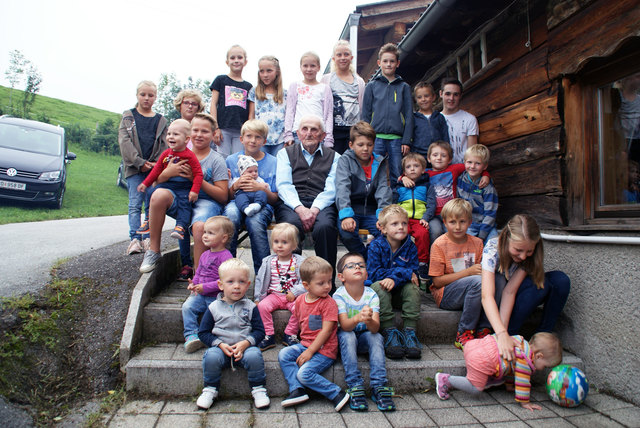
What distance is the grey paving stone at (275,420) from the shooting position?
2.32 meters

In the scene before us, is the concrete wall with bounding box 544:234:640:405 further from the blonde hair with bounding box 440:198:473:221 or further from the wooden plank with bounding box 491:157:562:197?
the blonde hair with bounding box 440:198:473:221

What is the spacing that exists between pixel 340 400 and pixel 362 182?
6.78ft

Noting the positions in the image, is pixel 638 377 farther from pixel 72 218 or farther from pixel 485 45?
pixel 72 218

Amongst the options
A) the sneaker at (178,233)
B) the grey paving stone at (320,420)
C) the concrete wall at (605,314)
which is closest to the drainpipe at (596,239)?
the concrete wall at (605,314)

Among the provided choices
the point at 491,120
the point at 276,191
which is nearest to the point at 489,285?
→ the point at 276,191

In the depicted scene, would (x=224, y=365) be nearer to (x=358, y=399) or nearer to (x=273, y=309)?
(x=273, y=309)

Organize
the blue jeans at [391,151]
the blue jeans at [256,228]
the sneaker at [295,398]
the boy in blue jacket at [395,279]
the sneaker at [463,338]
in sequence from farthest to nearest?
1. the blue jeans at [391,151]
2. the blue jeans at [256,228]
3. the sneaker at [463,338]
4. the boy in blue jacket at [395,279]
5. the sneaker at [295,398]

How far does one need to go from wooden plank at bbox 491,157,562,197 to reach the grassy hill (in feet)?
119

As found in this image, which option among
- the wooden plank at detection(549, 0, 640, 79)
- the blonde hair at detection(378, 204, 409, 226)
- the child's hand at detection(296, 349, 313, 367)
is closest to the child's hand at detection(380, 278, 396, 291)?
the blonde hair at detection(378, 204, 409, 226)

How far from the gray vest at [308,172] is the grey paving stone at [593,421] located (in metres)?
2.60

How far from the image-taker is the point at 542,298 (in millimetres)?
3043

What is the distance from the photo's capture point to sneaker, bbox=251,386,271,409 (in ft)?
8.19

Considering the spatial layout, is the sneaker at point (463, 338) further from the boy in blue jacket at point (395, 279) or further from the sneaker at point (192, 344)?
the sneaker at point (192, 344)

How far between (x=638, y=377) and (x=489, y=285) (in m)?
1.06
